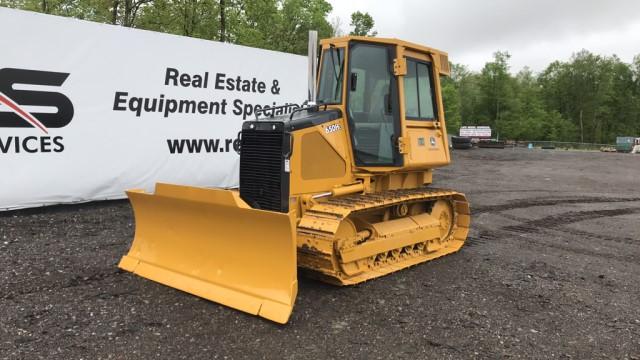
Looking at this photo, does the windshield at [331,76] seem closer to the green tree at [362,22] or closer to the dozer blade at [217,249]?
the dozer blade at [217,249]

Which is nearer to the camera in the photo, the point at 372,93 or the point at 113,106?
the point at 372,93

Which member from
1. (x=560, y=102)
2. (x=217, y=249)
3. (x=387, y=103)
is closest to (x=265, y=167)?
(x=217, y=249)

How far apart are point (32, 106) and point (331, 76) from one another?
502 centimetres

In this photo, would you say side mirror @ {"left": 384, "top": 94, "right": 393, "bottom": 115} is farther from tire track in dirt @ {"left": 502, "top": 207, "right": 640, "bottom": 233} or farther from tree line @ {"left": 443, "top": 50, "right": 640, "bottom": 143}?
tree line @ {"left": 443, "top": 50, "right": 640, "bottom": 143}

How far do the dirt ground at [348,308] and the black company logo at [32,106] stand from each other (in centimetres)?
112

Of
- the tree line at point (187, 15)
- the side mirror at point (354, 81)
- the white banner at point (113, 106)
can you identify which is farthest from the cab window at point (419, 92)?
the tree line at point (187, 15)

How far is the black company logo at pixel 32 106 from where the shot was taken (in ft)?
24.3

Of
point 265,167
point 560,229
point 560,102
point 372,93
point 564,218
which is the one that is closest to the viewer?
point 265,167

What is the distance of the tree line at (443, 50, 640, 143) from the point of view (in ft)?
241

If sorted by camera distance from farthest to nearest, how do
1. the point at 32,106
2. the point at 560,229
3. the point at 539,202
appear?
the point at 539,202 < the point at 560,229 < the point at 32,106

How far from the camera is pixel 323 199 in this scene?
211 inches

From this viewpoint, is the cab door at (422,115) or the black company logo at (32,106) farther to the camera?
the black company logo at (32,106)

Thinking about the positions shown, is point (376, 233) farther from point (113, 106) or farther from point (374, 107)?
point (113, 106)

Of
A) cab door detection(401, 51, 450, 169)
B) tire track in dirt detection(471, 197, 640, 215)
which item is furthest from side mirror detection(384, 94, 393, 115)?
tire track in dirt detection(471, 197, 640, 215)
